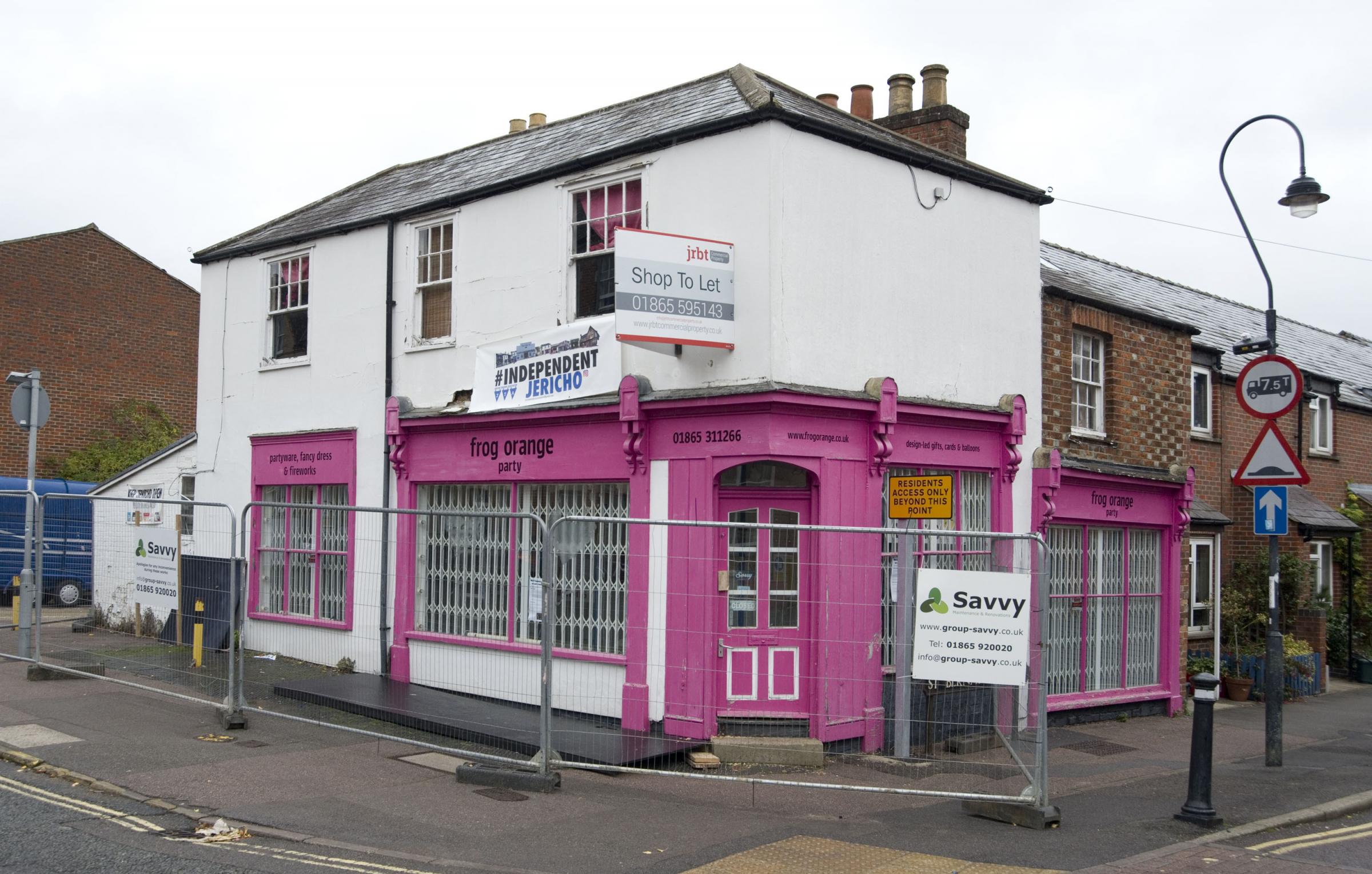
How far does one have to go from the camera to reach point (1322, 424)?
22625 mm

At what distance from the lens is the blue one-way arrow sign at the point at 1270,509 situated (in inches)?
452

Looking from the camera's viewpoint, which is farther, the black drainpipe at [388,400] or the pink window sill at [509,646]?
the black drainpipe at [388,400]

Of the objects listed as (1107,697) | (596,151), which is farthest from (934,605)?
(1107,697)

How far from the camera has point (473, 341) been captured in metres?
13.3

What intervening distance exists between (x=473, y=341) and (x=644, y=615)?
14.1 ft

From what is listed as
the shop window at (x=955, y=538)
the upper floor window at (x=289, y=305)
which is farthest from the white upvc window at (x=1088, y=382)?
the upper floor window at (x=289, y=305)

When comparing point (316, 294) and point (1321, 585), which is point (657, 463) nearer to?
point (316, 294)

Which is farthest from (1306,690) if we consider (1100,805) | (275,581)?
(275,581)

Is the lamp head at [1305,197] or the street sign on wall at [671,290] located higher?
the lamp head at [1305,197]

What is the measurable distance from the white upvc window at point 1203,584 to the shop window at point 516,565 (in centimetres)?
1006

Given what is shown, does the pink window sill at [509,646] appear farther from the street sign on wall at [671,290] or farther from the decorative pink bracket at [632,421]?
the street sign on wall at [671,290]

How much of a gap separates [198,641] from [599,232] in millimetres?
6034

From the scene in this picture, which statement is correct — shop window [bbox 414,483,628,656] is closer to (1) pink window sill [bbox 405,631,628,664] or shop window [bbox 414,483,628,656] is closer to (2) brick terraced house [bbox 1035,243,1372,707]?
(1) pink window sill [bbox 405,631,628,664]

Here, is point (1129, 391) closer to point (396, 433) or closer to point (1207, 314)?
point (1207, 314)
